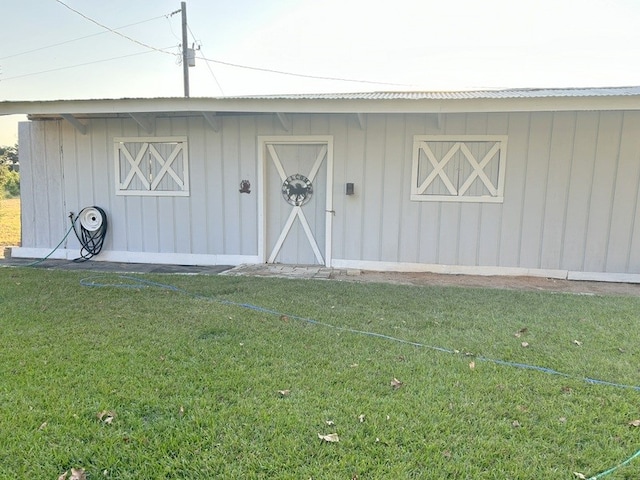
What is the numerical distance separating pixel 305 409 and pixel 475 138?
14.5 ft

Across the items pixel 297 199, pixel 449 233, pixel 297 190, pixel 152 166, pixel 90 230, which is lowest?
pixel 90 230

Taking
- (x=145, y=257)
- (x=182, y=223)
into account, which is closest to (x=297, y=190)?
(x=182, y=223)

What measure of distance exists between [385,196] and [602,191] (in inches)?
110

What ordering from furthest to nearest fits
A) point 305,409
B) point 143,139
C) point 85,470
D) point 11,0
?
point 11,0 → point 143,139 → point 305,409 → point 85,470

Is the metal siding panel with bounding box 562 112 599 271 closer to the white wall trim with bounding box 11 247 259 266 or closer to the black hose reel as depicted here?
the white wall trim with bounding box 11 247 259 266

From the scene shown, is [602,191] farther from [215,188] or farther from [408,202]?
[215,188]

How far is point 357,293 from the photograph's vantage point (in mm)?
4219

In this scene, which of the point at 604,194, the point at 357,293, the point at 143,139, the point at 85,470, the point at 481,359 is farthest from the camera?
the point at 143,139

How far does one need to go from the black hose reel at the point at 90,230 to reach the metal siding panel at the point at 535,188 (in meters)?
6.23

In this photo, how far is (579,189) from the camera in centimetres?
504

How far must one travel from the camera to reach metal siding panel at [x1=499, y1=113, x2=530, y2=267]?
5.04 m

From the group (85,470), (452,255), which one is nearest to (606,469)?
(85,470)

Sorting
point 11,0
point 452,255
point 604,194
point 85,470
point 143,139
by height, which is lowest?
point 85,470

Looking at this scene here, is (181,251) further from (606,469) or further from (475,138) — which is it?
(606,469)
